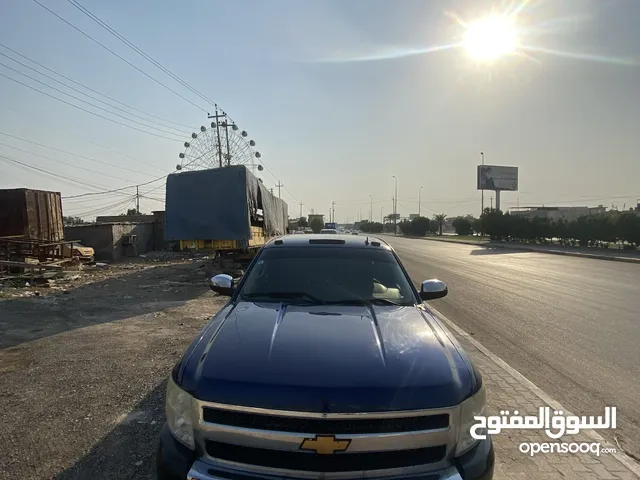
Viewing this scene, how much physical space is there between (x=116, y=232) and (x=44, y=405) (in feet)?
69.4

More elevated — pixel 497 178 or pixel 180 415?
pixel 497 178

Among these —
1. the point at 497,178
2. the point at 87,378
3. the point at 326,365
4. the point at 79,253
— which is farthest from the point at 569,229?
the point at 326,365

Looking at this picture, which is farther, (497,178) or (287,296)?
(497,178)

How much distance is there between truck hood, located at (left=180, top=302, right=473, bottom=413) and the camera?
2.15 m

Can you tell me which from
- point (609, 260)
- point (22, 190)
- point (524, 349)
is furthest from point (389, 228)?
point (524, 349)

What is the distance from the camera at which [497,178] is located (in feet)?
224

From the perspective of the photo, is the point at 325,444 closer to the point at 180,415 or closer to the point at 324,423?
the point at 324,423

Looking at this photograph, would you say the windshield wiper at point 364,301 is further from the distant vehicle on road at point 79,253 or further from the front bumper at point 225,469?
the distant vehicle on road at point 79,253

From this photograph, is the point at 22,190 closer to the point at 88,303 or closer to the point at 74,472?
the point at 88,303

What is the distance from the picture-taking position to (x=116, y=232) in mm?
23688

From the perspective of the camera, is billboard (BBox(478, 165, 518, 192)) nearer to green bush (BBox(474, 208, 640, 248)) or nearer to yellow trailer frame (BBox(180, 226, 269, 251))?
green bush (BBox(474, 208, 640, 248))

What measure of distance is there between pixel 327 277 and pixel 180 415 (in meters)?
1.81

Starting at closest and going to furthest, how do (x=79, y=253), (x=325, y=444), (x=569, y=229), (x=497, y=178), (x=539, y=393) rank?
1. (x=325, y=444)
2. (x=539, y=393)
3. (x=79, y=253)
4. (x=569, y=229)
5. (x=497, y=178)

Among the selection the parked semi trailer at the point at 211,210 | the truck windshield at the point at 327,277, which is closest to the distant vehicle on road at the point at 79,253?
the parked semi trailer at the point at 211,210
